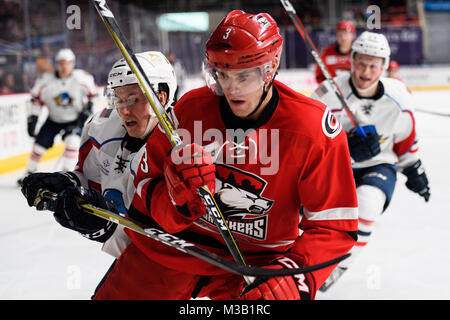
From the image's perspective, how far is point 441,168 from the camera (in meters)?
5.15

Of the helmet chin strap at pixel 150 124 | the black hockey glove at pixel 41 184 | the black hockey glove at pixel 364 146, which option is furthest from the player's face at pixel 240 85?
the black hockey glove at pixel 364 146

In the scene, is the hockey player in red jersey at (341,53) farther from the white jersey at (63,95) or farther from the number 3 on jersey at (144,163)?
the number 3 on jersey at (144,163)

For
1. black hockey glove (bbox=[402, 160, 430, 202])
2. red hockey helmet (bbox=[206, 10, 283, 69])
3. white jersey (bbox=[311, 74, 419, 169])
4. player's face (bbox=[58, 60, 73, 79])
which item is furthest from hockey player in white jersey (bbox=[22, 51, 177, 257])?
player's face (bbox=[58, 60, 73, 79])

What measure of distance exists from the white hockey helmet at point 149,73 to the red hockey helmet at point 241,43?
1.61 ft

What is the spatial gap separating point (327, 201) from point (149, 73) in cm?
79

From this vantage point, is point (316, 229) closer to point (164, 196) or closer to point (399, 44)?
point (164, 196)

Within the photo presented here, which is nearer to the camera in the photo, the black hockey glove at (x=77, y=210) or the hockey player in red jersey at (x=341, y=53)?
the black hockey glove at (x=77, y=210)

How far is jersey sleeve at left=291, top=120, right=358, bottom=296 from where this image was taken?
1.32 metres

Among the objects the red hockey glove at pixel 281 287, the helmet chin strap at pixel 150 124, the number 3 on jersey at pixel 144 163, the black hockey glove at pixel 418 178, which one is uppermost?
the helmet chin strap at pixel 150 124

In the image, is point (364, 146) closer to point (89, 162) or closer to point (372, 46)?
point (372, 46)

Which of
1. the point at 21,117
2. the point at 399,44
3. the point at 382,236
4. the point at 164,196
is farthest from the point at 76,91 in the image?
the point at 399,44

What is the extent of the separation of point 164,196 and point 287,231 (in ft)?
1.19

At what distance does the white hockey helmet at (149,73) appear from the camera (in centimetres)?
172

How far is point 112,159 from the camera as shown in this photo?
187cm
